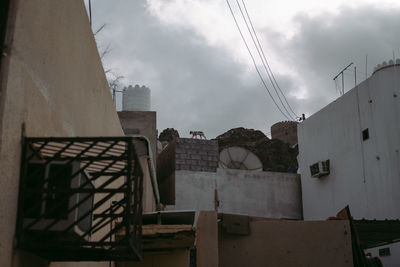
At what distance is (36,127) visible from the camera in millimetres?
3738

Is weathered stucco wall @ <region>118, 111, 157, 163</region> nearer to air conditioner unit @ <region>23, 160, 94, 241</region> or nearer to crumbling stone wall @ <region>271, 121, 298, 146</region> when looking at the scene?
air conditioner unit @ <region>23, 160, 94, 241</region>

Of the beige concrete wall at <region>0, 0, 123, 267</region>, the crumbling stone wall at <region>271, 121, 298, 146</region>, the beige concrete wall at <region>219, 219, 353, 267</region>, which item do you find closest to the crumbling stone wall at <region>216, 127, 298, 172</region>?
the crumbling stone wall at <region>271, 121, 298, 146</region>

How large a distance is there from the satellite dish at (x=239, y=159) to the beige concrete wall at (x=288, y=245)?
11.9 meters

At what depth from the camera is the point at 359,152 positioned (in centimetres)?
1677

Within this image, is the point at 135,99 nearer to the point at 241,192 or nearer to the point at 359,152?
the point at 241,192

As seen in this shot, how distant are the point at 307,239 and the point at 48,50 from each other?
656 cm

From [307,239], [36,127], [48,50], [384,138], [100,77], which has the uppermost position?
[384,138]

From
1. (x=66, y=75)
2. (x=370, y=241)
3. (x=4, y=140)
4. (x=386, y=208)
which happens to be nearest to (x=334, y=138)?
(x=386, y=208)

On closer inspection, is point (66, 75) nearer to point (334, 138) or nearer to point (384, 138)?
point (384, 138)

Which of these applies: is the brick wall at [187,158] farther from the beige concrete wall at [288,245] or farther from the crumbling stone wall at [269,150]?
the crumbling stone wall at [269,150]

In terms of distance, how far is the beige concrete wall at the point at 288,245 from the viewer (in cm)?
913

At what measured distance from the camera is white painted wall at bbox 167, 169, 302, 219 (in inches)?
755

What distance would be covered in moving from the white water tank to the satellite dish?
144 inches

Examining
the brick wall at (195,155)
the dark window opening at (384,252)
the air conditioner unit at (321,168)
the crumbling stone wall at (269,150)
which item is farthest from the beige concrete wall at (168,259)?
the crumbling stone wall at (269,150)
